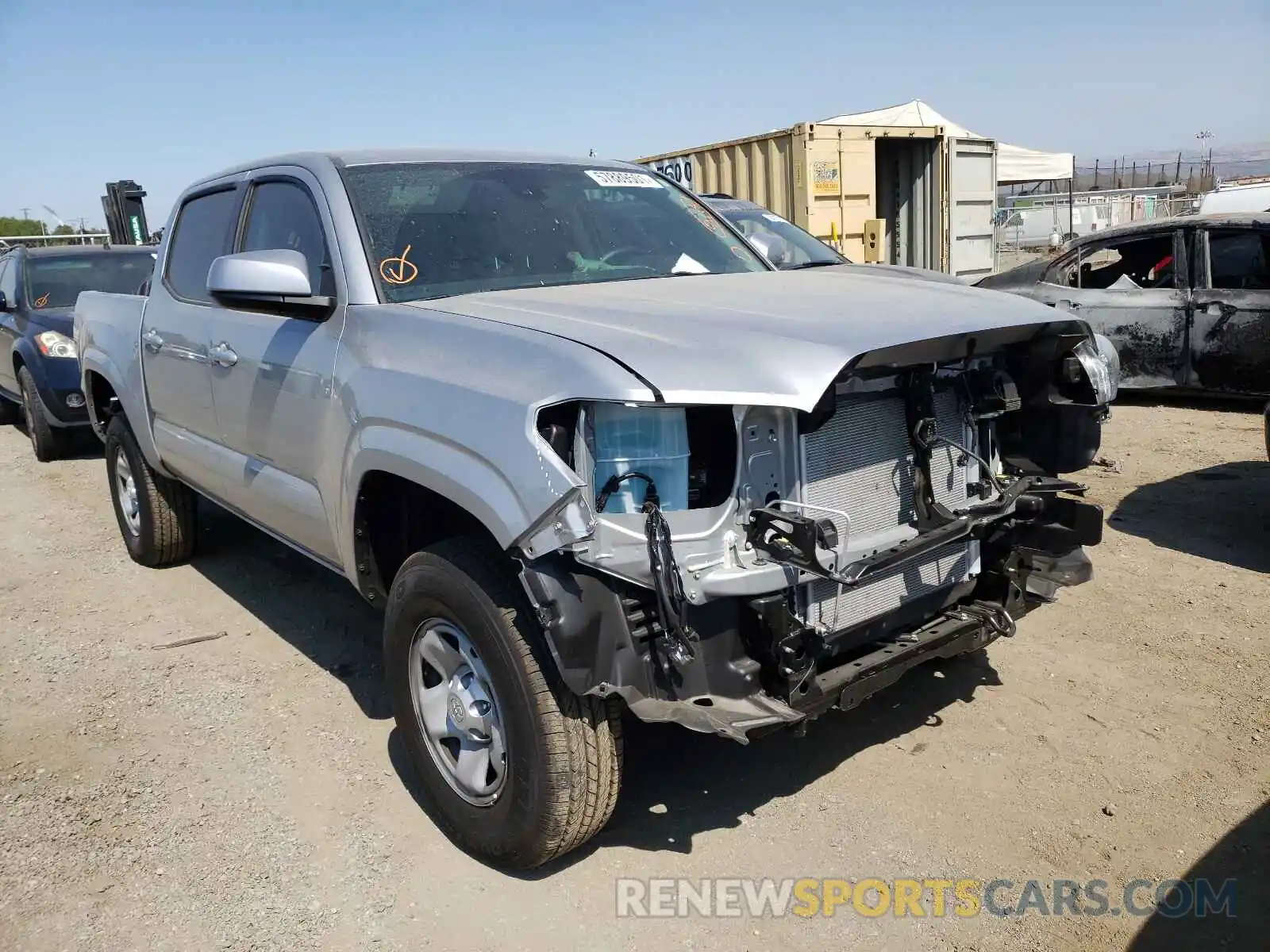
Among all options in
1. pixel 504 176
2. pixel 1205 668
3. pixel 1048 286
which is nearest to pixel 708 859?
pixel 1205 668

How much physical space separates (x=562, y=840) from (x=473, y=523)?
901 mm

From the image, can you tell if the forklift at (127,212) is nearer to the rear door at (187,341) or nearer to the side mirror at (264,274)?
the rear door at (187,341)

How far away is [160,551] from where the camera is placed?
5535 millimetres

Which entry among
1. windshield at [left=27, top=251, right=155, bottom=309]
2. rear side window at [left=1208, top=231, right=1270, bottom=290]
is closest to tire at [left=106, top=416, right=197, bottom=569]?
windshield at [left=27, top=251, right=155, bottom=309]

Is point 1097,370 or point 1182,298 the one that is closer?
point 1097,370

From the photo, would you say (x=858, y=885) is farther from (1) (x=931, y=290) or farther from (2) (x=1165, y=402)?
(2) (x=1165, y=402)

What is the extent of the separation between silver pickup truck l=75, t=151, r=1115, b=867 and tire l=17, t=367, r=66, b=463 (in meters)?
5.90

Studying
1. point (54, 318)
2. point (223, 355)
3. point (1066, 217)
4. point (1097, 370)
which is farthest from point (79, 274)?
point (1066, 217)

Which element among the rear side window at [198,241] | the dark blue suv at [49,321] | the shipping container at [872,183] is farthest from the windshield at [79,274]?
the shipping container at [872,183]

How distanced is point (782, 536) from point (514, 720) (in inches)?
32.8

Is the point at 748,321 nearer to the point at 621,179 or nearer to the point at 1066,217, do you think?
the point at 621,179

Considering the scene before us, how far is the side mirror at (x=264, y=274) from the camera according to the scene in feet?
10.2

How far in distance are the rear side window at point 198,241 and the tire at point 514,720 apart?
216cm

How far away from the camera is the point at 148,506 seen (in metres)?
5.39
